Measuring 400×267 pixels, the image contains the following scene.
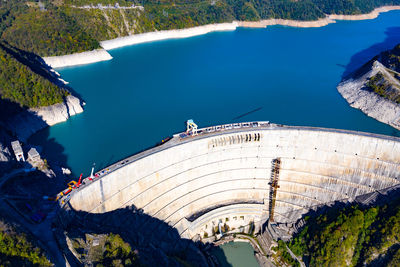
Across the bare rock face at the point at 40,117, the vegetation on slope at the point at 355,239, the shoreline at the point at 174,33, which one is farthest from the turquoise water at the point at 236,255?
the shoreline at the point at 174,33

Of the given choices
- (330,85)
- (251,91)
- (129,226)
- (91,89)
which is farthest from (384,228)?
(91,89)

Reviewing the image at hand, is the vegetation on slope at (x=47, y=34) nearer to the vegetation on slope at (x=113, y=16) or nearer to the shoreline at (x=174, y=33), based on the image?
the vegetation on slope at (x=113, y=16)

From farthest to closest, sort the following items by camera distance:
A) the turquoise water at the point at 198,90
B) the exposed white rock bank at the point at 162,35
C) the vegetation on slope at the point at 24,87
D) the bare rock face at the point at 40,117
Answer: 1. the exposed white rock bank at the point at 162,35
2. the vegetation on slope at the point at 24,87
3. the turquoise water at the point at 198,90
4. the bare rock face at the point at 40,117

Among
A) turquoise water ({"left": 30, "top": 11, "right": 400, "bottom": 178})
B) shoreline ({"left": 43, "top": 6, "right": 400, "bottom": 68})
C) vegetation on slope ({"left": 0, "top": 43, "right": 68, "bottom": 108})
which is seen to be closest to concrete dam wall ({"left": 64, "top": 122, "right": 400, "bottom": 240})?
turquoise water ({"left": 30, "top": 11, "right": 400, "bottom": 178})

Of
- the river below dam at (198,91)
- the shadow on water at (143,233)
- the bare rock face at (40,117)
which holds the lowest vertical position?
the shadow on water at (143,233)

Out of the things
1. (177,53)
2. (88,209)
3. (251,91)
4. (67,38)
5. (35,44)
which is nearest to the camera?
(88,209)

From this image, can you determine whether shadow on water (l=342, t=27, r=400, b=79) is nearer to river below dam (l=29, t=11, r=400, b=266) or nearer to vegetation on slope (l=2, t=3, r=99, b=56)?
river below dam (l=29, t=11, r=400, b=266)

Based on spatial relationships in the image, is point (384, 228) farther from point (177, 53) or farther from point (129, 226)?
point (177, 53)
